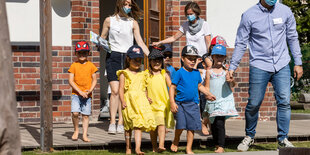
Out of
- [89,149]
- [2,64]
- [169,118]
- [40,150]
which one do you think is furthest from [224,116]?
[2,64]

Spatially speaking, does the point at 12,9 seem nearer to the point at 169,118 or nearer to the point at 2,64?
the point at 169,118

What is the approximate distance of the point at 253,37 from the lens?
29.0 feet

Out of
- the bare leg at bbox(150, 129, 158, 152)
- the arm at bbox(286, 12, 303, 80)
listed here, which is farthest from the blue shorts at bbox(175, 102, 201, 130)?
the arm at bbox(286, 12, 303, 80)

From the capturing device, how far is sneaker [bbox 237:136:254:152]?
29.0ft

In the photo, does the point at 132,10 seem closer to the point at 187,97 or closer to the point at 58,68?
the point at 187,97

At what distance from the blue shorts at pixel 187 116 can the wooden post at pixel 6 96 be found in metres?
4.48

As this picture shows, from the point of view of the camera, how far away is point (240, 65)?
13.1m

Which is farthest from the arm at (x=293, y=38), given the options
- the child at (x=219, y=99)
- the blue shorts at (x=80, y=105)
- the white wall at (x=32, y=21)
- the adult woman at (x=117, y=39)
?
the white wall at (x=32, y=21)

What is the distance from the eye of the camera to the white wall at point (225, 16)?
13.0 meters

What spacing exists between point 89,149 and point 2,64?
4748 mm

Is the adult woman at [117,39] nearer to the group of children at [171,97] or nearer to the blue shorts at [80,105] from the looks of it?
the blue shorts at [80,105]

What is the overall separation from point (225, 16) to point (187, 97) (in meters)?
4.65

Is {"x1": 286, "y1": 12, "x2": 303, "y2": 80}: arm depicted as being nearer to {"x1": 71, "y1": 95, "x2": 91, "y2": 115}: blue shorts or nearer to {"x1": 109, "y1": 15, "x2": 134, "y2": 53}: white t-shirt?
{"x1": 109, "y1": 15, "x2": 134, "y2": 53}: white t-shirt

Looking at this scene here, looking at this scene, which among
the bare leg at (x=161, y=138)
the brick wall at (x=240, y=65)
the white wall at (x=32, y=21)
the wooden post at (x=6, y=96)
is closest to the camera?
the wooden post at (x=6, y=96)
